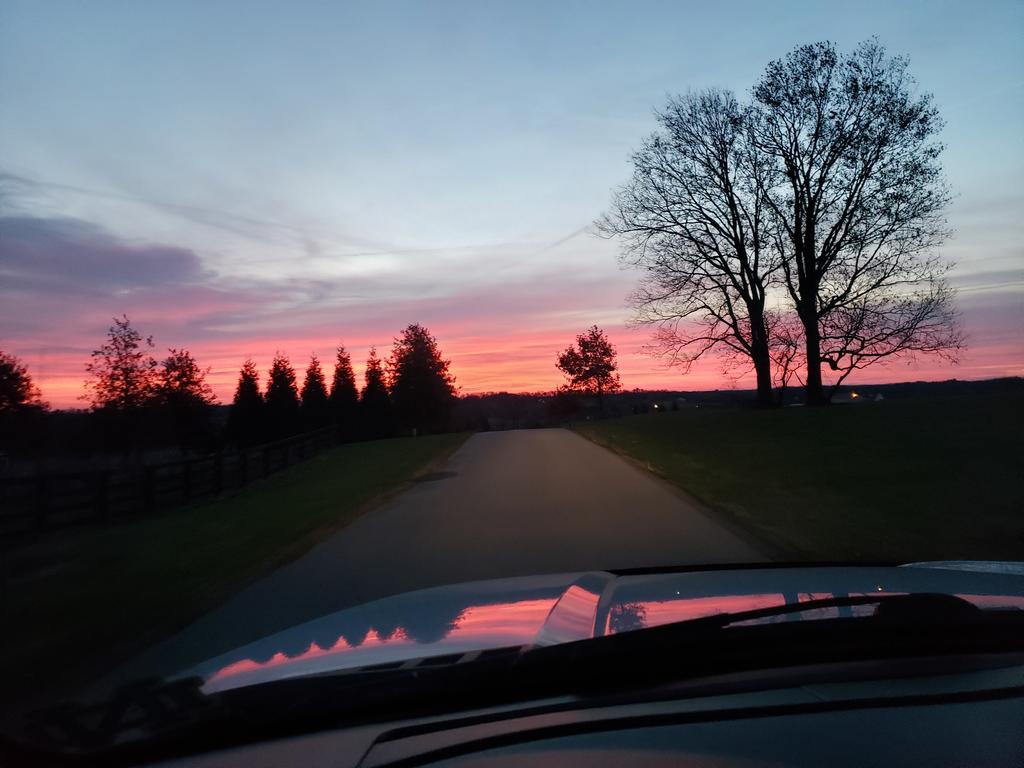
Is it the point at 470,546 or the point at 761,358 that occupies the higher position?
the point at 761,358

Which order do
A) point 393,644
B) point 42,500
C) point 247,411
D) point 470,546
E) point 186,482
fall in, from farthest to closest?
point 247,411, point 186,482, point 42,500, point 470,546, point 393,644

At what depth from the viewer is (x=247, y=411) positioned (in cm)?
5866

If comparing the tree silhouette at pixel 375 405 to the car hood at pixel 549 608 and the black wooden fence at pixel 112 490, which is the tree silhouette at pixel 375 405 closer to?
the black wooden fence at pixel 112 490

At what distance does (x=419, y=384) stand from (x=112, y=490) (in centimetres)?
5477

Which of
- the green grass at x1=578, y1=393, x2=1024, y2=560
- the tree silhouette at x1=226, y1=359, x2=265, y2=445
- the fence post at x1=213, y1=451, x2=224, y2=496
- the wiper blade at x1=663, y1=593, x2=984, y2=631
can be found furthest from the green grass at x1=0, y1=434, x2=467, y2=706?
the tree silhouette at x1=226, y1=359, x2=265, y2=445

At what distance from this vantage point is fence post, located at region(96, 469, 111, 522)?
604 inches

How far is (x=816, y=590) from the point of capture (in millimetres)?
3672

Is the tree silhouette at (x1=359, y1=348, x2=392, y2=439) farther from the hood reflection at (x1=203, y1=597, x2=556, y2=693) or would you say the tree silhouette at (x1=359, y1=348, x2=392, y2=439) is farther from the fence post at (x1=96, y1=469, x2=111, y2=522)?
the hood reflection at (x1=203, y1=597, x2=556, y2=693)

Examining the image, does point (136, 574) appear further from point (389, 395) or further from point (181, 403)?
point (389, 395)

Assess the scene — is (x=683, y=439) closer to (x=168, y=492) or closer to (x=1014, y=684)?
(x=168, y=492)

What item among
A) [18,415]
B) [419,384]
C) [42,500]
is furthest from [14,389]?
[419,384]

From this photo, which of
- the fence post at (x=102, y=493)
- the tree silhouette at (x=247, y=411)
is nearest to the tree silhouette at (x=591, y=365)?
the tree silhouette at (x=247, y=411)

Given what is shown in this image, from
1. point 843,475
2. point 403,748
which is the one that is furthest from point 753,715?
point 843,475

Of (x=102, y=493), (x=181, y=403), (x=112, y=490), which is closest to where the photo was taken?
(x=102, y=493)
